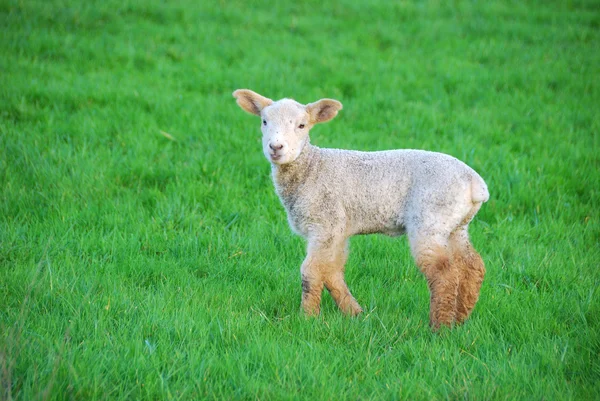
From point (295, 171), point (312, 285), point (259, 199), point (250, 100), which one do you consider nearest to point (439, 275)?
point (312, 285)

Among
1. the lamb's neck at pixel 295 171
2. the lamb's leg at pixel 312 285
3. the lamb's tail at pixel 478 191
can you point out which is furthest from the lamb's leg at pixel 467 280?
the lamb's neck at pixel 295 171

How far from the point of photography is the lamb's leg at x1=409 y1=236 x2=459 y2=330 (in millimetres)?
4055

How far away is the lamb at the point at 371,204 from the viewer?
161 inches

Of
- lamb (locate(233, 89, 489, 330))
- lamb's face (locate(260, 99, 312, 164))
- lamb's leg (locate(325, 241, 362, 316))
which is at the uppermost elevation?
lamb's face (locate(260, 99, 312, 164))

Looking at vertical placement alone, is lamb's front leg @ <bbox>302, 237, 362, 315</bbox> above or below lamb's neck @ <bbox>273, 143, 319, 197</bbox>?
below

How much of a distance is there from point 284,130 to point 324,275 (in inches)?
38.8

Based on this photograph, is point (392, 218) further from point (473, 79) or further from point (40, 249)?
point (473, 79)

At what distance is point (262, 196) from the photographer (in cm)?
618

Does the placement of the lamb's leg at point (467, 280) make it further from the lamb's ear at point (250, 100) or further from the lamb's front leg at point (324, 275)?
the lamb's ear at point (250, 100)

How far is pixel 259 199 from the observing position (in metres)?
6.14

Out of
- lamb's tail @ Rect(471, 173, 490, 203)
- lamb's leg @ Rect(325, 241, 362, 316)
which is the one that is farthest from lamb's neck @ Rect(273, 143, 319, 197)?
lamb's tail @ Rect(471, 173, 490, 203)

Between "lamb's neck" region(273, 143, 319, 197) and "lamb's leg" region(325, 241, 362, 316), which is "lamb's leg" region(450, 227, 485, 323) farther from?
"lamb's neck" region(273, 143, 319, 197)

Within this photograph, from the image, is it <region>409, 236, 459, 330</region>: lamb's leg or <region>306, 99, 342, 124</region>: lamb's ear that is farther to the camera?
<region>306, 99, 342, 124</region>: lamb's ear

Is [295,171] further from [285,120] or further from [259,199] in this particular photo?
[259,199]
